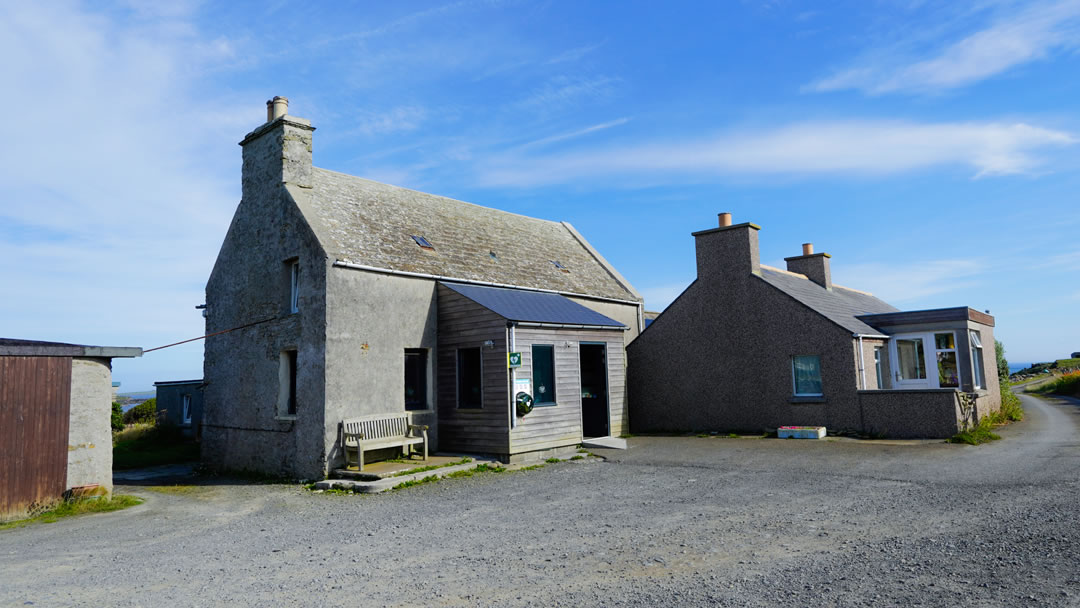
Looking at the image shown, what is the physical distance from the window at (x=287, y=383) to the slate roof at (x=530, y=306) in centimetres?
385

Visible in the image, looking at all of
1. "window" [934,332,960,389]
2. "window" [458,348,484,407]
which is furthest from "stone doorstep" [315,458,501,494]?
"window" [934,332,960,389]

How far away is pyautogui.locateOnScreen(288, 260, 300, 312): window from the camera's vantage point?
1459 centimetres

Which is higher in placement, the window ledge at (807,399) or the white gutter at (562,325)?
the white gutter at (562,325)

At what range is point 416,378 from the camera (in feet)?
49.5

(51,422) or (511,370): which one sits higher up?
(511,370)

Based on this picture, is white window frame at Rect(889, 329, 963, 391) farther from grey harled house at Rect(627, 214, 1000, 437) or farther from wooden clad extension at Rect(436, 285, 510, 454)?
wooden clad extension at Rect(436, 285, 510, 454)

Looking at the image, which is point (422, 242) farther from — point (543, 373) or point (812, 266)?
point (812, 266)

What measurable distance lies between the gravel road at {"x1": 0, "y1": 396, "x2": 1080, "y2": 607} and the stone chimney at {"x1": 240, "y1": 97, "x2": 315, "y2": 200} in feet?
23.5

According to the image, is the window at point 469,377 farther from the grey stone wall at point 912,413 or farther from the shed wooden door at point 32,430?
the grey stone wall at point 912,413

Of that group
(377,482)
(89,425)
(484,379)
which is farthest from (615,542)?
(89,425)

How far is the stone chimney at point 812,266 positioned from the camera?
70.0 ft

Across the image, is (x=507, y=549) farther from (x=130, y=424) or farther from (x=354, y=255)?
(x=130, y=424)

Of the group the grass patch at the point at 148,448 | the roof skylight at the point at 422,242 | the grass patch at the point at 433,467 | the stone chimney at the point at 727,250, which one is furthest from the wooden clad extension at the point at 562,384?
the grass patch at the point at 148,448

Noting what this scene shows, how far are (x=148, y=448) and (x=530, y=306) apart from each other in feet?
48.7
